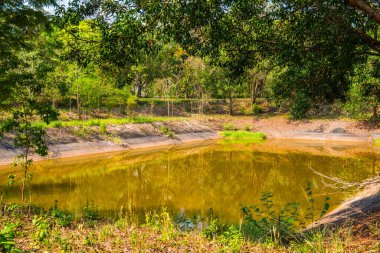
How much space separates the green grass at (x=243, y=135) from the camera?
42619mm

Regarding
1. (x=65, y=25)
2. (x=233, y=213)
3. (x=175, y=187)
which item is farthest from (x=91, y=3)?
(x=175, y=187)

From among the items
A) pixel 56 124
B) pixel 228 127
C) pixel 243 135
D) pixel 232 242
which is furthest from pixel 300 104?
pixel 228 127

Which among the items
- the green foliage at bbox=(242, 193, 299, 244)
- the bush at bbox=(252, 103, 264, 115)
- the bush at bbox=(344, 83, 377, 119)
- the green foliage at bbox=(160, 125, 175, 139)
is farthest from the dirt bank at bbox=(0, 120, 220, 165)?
the bush at bbox=(344, 83, 377, 119)

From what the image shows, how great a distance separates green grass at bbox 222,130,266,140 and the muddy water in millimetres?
9789

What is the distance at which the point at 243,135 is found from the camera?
43438 mm

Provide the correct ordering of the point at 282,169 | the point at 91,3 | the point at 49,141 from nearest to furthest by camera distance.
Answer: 1. the point at 91,3
2. the point at 282,169
3. the point at 49,141

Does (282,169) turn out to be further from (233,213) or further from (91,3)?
(91,3)

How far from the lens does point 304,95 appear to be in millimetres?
10961

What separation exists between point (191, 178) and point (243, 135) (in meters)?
24.8

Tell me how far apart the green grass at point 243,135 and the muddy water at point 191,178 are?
979 cm

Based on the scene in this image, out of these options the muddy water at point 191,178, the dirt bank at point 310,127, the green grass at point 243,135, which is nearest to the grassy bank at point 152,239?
the muddy water at point 191,178

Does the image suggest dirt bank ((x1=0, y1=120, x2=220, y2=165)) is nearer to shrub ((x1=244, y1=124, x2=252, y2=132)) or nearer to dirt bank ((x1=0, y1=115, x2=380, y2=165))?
dirt bank ((x1=0, y1=115, x2=380, y2=165))

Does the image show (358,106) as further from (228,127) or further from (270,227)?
(270,227)

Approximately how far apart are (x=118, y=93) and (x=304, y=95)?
28405 mm
